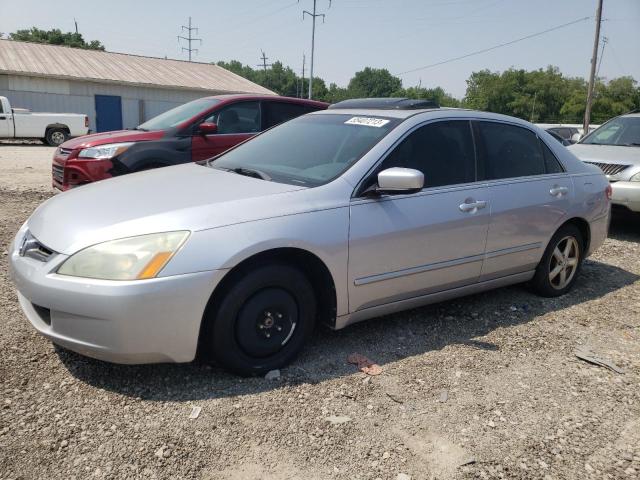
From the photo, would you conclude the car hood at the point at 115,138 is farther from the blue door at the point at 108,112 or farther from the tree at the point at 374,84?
the tree at the point at 374,84

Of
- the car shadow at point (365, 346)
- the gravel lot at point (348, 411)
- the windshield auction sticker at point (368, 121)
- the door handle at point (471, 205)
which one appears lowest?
the gravel lot at point (348, 411)

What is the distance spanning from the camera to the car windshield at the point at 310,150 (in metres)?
3.58

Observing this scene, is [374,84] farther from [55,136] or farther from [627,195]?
[627,195]

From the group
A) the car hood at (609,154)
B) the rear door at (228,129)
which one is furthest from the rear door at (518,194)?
the rear door at (228,129)

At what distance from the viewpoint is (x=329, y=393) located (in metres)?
3.08

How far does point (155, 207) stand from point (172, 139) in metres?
4.14

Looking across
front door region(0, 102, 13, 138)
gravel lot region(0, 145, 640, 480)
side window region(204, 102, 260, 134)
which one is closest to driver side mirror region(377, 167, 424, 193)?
gravel lot region(0, 145, 640, 480)

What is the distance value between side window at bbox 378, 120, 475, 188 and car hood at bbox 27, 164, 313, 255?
32.7 inches

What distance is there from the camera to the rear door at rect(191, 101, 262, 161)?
23.1ft

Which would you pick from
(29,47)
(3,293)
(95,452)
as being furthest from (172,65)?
(95,452)

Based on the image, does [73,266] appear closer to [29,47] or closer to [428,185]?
[428,185]

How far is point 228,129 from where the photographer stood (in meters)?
7.43

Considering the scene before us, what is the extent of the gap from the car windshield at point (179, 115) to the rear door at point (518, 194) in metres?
4.30

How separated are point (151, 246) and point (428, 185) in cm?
195
